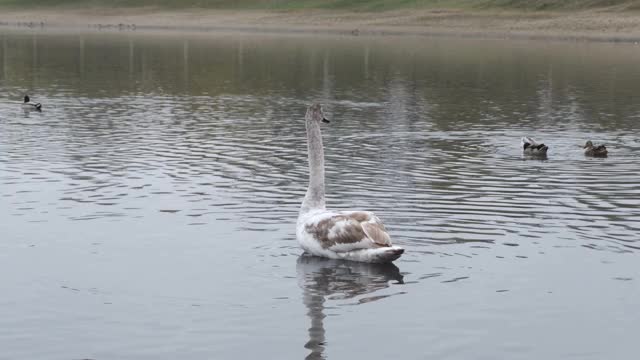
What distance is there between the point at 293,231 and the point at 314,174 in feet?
4.68

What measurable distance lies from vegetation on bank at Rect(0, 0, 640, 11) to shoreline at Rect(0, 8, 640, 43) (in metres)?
4.12

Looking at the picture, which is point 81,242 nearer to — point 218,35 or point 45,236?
point 45,236

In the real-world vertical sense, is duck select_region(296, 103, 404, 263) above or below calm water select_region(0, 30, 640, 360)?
above

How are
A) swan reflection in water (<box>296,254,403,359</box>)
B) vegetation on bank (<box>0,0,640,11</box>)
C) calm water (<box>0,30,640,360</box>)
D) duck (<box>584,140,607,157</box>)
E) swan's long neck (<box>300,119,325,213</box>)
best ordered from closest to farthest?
calm water (<box>0,30,640,360</box>)
swan reflection in water (<box>296,254,403,359</box>)
swan's long neck (<box>300,119,325,213</box>)
duck (<box>584,140,607,157</box>)
vegetation on bank (<box>0,0,640,11</box>)

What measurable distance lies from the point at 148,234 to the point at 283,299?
15.3 feet

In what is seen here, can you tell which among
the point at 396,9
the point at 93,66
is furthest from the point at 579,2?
the point at 93,66

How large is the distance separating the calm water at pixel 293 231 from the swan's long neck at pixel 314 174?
73 centimetres

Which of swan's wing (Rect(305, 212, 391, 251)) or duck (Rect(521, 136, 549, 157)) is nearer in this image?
swan's wing (Rect(305, 212, 391, 251))

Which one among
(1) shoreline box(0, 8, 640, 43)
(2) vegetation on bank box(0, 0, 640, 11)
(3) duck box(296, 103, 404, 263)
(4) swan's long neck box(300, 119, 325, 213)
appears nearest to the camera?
(3) duck box(296, 103, 404, 263)

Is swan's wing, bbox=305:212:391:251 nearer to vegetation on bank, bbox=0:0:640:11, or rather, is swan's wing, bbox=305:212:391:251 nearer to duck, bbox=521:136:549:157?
duck, bbox=521:136:549:157

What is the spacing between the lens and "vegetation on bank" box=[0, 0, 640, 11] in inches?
5108

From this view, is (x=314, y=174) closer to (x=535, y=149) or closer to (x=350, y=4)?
(x=535, y=149)

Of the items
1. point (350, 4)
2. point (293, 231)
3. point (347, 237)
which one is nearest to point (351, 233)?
point (347, 237)

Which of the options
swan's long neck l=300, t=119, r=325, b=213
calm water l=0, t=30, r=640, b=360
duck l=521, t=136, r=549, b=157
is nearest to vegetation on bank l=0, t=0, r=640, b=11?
calm water l=0, t=30, r=640, b=360
